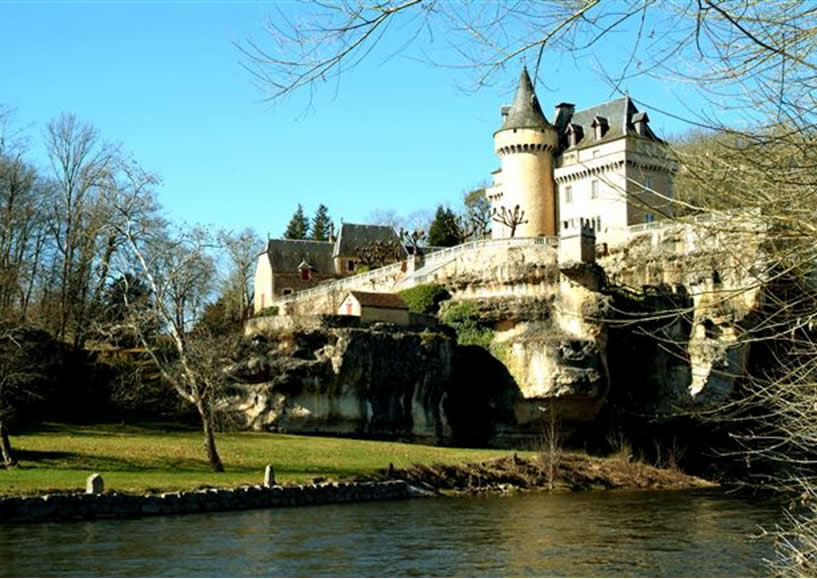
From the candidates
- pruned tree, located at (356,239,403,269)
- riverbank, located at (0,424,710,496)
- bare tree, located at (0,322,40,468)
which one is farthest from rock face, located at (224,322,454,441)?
pruned tree, located at (356,239,403,269)

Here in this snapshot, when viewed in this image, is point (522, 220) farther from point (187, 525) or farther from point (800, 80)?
point (800, 80)

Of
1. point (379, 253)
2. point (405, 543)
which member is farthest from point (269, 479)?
point (379, 253)

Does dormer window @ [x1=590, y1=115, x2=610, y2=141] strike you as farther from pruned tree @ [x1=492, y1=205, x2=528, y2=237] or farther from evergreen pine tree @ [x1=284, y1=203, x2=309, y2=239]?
evergreen pine tree @ [x1=284, y1=203, x2=309, y2=239]

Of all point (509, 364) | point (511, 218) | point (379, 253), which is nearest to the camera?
point (509, 364)

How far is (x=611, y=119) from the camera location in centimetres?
5944

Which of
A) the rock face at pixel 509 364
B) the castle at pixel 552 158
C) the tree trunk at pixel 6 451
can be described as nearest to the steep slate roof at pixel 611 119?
the castle at pixel 552 158

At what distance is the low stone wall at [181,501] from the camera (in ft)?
74.0

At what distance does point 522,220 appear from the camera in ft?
196

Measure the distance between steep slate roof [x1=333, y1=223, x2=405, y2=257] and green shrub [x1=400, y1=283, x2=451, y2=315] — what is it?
827 inches

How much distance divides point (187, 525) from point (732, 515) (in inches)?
544

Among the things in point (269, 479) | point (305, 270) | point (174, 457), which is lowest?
point (269, 479)

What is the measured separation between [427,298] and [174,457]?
2101 cm

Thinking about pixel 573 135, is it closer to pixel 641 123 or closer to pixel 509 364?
pixel 641 123

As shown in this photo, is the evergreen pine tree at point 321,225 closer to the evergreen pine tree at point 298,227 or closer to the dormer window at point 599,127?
the evergreen pine tree at point 298,227
